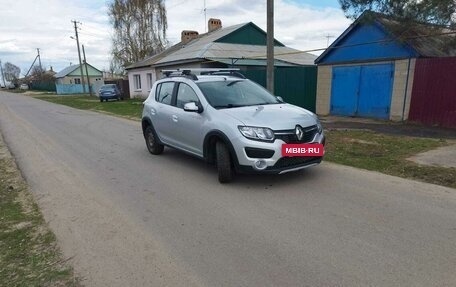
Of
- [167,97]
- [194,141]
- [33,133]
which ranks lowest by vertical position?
[33,133]

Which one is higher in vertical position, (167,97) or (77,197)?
(167,97)

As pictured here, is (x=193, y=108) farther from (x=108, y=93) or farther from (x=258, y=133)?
(x=108, y=93)

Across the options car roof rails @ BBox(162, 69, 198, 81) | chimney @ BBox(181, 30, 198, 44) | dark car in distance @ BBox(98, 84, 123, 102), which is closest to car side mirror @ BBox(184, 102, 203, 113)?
car roof rails @ BBox(162, 69, 198, 81)

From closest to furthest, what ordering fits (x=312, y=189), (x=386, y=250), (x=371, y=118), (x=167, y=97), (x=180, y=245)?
1. (x=386, y=250)
2. (x=180, y=245)
3. (x=312, y=189)
4. (x=167, y=97)
5. (x=371, y=118)

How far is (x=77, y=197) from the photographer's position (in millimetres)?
5449

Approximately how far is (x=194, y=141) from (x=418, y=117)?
8829mm

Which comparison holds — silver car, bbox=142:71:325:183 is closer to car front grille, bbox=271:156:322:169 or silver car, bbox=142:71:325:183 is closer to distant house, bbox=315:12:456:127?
car front grille, bbox=271:156:322:169

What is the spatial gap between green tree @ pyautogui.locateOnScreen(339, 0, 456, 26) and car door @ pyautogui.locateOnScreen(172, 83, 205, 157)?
22.0 ft

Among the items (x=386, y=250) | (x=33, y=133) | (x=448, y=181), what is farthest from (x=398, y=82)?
(x=33, y=133)

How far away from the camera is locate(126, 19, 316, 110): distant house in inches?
661

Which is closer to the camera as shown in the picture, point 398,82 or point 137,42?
point 398,82

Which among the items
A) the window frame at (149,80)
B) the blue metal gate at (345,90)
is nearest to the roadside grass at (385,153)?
the blue metal gate at (345,90)

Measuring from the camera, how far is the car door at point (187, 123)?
6.25m

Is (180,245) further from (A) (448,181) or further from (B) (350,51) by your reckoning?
(B) (350,51)
